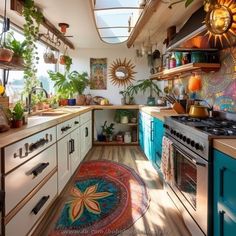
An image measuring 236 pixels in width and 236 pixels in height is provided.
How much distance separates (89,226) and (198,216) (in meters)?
0.95

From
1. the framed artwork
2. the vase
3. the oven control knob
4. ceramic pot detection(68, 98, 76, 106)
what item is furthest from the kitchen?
the vase

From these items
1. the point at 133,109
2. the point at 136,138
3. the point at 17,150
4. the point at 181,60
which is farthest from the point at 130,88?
the point at 17,150

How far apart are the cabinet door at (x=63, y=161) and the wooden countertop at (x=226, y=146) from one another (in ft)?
5.52

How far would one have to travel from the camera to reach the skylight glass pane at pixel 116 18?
3.88 metres

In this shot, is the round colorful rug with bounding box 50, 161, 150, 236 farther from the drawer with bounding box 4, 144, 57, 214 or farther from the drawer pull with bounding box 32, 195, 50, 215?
the drawer with bounding box 4, 144, 57, 214

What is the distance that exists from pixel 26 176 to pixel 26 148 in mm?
195

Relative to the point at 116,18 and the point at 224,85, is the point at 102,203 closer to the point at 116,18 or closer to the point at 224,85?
the point at 224,85

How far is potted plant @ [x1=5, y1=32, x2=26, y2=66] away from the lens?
2.39m

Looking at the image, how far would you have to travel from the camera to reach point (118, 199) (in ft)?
9.00

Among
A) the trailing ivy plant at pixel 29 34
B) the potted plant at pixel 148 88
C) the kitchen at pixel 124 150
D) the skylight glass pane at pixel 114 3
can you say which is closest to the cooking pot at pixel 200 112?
the kitchen at pixel 124 150

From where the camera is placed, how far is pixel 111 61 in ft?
19.6

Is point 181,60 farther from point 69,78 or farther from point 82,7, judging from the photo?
point 69,78

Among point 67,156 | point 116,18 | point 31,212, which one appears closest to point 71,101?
point 116,18

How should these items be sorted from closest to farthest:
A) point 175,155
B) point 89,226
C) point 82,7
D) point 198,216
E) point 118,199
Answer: point 198,216
point 89,226
point 175,155
point 118,199
point 82,7
